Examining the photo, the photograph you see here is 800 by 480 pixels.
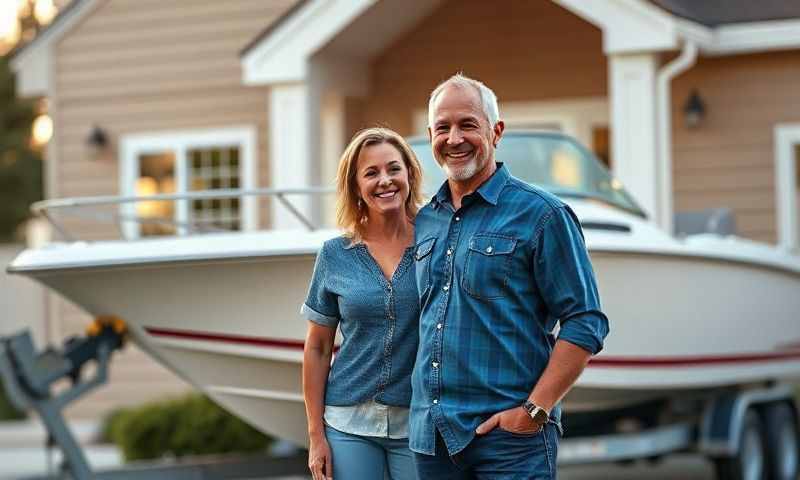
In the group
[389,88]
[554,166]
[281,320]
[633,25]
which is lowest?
[281,320]

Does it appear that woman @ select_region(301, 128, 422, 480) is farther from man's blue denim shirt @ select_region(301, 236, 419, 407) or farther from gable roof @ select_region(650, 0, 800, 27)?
gable roof @ select_region(650, 0, 800, 27)

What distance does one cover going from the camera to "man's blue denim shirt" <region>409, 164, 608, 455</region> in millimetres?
3818

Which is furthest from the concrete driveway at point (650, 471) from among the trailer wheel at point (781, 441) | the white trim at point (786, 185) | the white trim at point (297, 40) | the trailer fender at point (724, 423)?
the white trim at point (297, 40)

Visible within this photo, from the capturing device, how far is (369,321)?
4367 mm

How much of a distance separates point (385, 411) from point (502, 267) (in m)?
0.78

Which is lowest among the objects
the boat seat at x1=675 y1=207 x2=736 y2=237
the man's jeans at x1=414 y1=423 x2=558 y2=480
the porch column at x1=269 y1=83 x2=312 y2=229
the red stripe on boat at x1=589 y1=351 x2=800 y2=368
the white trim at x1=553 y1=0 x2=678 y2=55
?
the red stripe on boat at x1=589 y1=351 x2=800 y2=368

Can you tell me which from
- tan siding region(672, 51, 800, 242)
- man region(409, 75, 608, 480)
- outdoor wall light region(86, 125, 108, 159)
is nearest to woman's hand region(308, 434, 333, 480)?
man region(409, 75, 608, 480)

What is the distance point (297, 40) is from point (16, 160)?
2010 centimetres

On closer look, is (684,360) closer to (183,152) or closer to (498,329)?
(498,329)

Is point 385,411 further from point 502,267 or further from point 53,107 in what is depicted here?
point 53,107

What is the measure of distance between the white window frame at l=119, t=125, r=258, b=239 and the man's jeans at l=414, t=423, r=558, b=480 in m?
9.82

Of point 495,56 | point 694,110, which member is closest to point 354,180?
point 694,110

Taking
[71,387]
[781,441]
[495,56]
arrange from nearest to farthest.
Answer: [71,387] < [781,441] < [495,56]

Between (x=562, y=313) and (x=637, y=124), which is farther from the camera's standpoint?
(x=637, y=124)
